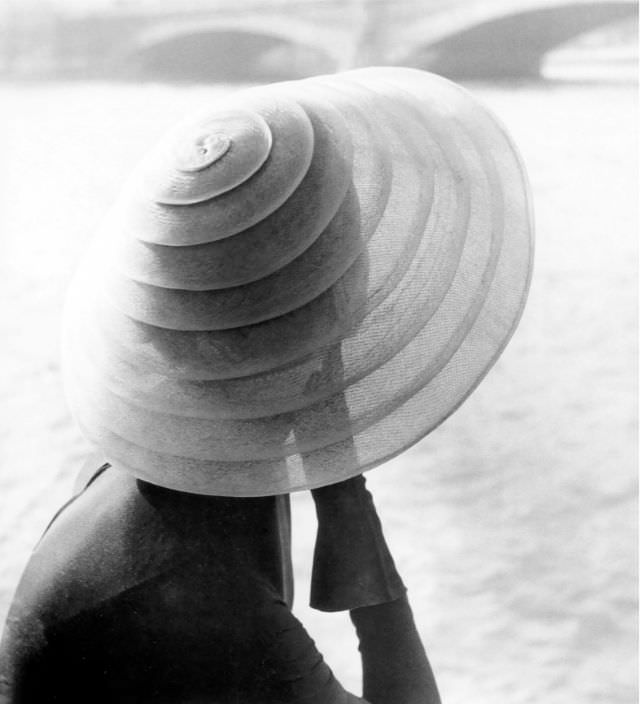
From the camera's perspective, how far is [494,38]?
5.19 metres

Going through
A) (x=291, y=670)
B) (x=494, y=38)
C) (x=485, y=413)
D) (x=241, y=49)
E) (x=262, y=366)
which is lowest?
(x=291, y=670)

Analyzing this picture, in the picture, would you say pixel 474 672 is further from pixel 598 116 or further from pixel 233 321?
pixel 598 116

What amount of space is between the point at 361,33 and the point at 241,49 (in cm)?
71

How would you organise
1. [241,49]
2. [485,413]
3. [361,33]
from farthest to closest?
[361,33], [241,49], [485,413]

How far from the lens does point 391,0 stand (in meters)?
5.07

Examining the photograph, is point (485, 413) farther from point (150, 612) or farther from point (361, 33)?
point (361, 33)

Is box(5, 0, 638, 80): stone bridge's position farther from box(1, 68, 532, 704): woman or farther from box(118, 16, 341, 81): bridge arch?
box(1, 68, 532, 704): woman

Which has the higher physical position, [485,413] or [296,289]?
[485,413]

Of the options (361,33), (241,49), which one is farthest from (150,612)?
(361,33)

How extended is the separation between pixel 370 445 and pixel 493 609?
82 centimetres

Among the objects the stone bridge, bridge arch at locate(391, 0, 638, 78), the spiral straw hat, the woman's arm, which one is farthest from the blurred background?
bridge arch at locate(391, 0, 638, 78)

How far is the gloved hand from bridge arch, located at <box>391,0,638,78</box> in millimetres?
4386

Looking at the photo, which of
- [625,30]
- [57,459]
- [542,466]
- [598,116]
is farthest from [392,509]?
[625,30]

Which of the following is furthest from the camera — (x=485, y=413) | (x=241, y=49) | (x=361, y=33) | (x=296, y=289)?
(x=361, y=33)
